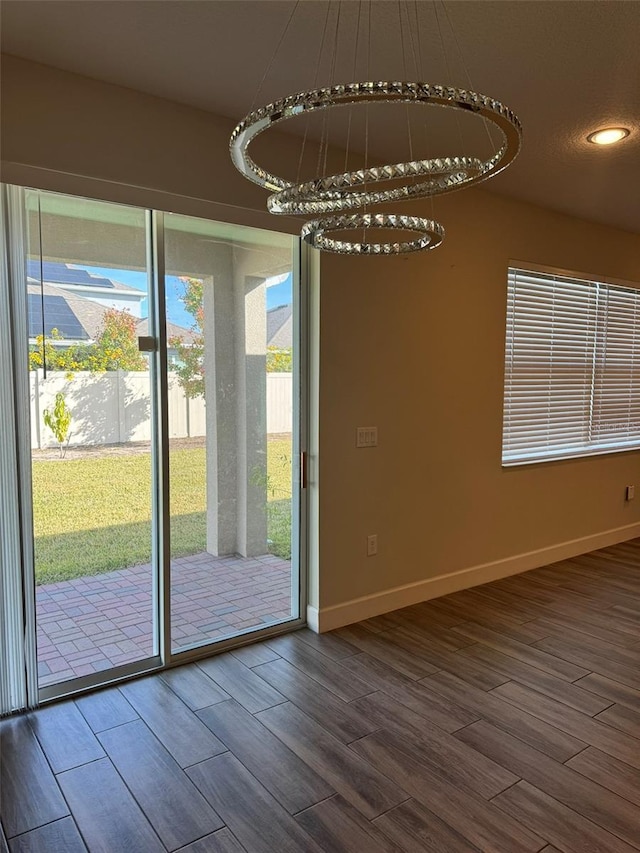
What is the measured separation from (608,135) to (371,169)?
222 centimetres

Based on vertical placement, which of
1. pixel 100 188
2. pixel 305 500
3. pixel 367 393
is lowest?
pixel 305 500

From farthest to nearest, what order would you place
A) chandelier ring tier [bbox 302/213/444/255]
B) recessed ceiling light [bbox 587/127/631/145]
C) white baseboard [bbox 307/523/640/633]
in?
white baseboard [bbox 307/523/640/633]
recessed ceiling light [bbox 587/127/631/145]
chandelier ring tier [bbox 302/213/444/255]

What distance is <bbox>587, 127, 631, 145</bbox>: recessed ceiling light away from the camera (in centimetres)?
287

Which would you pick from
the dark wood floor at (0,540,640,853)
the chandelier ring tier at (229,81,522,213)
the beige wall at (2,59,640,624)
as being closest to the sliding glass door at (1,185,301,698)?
the beige wall at (2,59,640,624)

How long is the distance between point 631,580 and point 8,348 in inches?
167

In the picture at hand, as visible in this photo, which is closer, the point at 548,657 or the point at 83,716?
the point at 83,716

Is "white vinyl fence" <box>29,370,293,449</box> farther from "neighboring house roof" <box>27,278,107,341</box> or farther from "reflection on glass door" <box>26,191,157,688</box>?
"neighboring house roof" <box>27,278,107,341</box>

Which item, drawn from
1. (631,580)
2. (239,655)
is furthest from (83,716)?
(631,580)

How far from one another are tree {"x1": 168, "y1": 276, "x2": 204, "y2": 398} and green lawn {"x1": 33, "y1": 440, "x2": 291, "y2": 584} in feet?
1.14

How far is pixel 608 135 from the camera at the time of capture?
2.93 metres

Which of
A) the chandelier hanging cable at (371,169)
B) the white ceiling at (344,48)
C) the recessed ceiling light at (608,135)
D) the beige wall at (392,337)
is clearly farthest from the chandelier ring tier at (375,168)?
the recessed ceiling light at (608,135)

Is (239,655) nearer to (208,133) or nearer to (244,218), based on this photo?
(244,218)

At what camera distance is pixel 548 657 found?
9.99 feet

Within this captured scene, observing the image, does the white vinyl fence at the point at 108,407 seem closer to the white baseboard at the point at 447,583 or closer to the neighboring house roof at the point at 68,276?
the neighboring house roof at the point at 68,276
